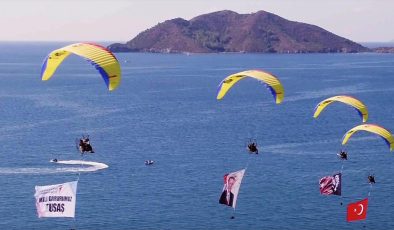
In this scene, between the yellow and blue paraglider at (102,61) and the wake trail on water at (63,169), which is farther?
the wake trail on water at (63,169)

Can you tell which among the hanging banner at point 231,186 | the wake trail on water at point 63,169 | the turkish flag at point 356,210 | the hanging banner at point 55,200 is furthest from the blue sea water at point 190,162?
the hanging banner at point 55,200

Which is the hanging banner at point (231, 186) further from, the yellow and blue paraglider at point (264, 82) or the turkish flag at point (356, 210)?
the turkish flag at point (356, 210)

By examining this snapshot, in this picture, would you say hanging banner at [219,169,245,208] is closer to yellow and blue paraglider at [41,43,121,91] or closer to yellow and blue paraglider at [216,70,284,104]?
yellow and blue paraglider at [216,70,284,104]

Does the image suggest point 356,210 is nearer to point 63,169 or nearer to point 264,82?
point 264,82

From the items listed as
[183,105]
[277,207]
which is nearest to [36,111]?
[183,105]

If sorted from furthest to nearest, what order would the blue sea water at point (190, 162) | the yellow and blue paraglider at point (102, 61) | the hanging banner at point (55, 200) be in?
the blue sea water at point (190, 162)
the yellow and blue paraglider at point (102, 61)
the hanging banner at point (55, 200)

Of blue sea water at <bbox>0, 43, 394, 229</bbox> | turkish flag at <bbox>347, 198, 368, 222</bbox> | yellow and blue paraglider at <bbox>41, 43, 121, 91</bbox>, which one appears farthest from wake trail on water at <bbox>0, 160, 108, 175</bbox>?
yellow and blue paraglider at <bbox>41, 43, 121, 91</bbox>

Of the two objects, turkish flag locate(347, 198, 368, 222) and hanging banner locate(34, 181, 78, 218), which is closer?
hanging banner locate(34, 181, 78, 218)

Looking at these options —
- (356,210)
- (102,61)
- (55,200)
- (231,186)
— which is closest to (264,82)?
(231,186)
